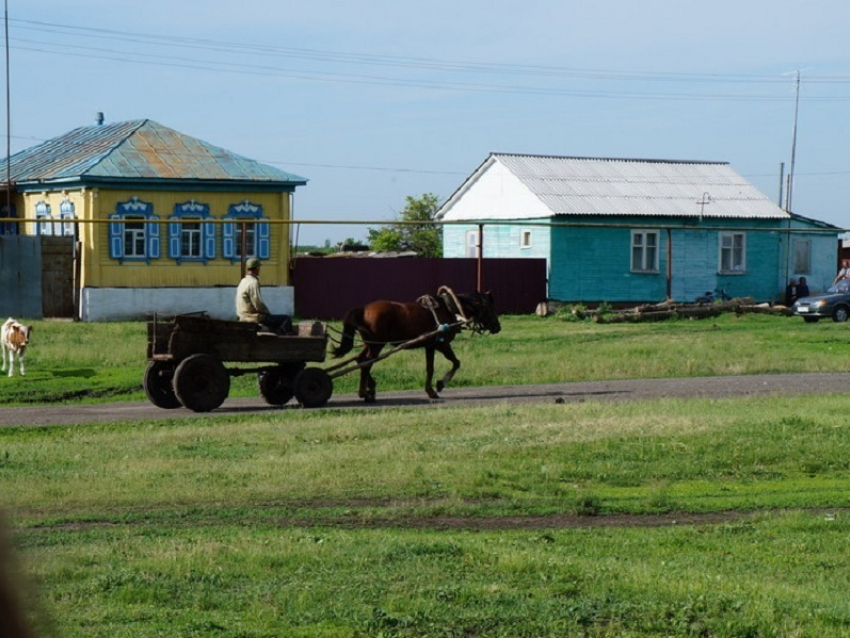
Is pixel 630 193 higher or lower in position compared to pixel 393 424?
Result: higher

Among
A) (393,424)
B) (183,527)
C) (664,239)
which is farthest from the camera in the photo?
(664,239)

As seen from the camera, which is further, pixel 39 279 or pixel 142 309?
pixel 142 309

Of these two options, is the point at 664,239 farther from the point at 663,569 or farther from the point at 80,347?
the point at 663,569

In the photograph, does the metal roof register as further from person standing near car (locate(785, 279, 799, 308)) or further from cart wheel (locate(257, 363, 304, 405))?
cart wheel (locate(257, 363, 304, 405))

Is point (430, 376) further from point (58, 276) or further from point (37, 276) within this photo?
point (58, 276)

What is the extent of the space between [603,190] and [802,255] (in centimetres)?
886

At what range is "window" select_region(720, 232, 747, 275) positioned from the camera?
50375 millimetres

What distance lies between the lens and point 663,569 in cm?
810

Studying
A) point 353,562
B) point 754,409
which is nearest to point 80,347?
point 754,409

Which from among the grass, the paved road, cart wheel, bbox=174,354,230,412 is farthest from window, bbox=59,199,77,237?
cart wheel, bbox=174,354,230,412

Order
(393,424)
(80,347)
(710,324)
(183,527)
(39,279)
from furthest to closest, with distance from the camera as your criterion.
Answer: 1. (710,324)
2. (39,279)
3. (80,347)
4. (393,424)
5. (183,527)

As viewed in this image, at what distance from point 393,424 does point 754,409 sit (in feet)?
16.9

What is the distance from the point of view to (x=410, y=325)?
21.3 meters

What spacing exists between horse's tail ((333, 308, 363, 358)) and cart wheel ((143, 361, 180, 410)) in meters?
2.60
